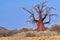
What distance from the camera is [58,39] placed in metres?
7.13

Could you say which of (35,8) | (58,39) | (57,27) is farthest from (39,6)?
(58,39)

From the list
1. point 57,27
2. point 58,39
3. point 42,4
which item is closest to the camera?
point 58,39

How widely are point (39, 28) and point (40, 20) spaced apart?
0.82 metres

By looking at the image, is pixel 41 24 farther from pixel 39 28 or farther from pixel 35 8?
pixel 35 8

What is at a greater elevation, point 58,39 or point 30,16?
point 30,16

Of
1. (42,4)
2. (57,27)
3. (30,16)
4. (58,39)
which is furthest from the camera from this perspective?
(57,27)

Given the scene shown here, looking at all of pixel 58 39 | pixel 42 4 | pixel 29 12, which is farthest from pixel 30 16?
pixel 58 39

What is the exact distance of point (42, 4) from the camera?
59.8ft

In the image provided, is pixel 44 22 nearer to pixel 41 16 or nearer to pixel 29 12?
pixel 41 16

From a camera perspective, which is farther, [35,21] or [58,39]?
[35,21]

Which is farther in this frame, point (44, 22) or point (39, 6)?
point (44, 22)

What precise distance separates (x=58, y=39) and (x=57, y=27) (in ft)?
59.4

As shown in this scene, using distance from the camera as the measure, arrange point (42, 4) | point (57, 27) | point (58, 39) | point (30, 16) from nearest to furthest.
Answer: point (58, 39), point (42, 4), point (30, 16), point (57, 27)

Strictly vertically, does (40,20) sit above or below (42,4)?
below
